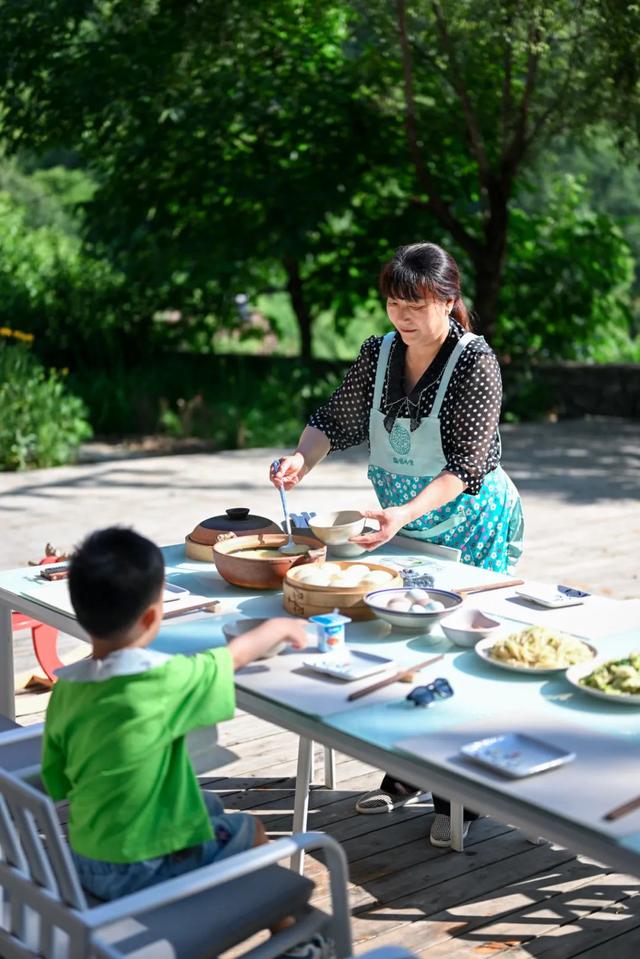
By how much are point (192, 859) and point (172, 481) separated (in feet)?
22.8

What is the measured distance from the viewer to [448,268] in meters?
3.32

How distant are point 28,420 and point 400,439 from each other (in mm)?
6546

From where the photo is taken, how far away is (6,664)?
3.31 m

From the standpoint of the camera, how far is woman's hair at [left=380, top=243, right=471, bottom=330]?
10.7 ft

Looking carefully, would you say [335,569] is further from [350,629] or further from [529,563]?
[529,563]

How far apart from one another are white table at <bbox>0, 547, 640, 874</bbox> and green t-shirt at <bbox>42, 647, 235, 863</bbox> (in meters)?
0.23

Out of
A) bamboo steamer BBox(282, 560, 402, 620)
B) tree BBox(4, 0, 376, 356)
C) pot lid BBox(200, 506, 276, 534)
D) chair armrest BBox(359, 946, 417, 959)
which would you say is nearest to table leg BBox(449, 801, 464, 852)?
bamboo steamer BBox(282, 560, 402, 620)

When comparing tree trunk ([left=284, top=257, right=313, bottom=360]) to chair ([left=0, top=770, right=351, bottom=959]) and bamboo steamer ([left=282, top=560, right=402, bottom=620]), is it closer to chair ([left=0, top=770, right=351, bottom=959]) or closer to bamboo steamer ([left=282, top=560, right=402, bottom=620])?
bamboo steamer ([left=282, top=560, right=402, bottom=620])

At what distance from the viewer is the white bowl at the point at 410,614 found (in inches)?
104

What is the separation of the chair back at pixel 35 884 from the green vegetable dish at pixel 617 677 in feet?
3.30

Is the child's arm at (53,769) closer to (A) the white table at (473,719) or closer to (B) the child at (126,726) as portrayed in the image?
(B) the child at (126,726)

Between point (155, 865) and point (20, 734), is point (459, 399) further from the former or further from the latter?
point (155, 865)

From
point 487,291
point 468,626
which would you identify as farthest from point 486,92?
point 468,626

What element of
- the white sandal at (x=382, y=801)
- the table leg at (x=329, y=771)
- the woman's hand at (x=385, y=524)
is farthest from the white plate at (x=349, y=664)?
the table leg at (x=329, y=771)
